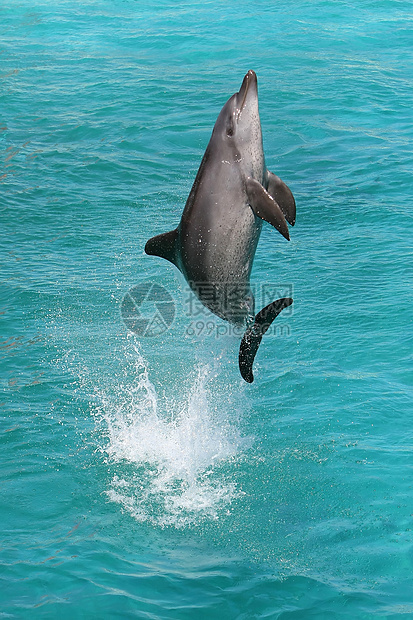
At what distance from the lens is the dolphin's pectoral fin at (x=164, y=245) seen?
6375 mm

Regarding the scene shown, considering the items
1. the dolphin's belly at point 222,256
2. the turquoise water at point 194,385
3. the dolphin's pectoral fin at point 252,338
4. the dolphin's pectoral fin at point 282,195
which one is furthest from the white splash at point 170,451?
the dolphin's pectoral fin at point 282,195

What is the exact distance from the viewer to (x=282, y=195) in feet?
21.0

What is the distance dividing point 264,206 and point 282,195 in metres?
0.67

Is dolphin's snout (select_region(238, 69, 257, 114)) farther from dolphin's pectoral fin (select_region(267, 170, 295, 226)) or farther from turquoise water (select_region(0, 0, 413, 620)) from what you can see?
turquoise water (select_region(0, 0, 413, 620))

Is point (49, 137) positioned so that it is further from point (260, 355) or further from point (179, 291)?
point (260, 355)

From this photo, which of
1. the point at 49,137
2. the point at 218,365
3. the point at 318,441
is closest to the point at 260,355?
the point at 218,365

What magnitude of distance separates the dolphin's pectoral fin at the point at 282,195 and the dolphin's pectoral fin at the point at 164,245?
0.92 meters

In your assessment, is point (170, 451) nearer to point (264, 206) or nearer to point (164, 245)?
point (164, 245)

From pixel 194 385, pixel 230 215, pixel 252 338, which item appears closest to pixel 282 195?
pixel 230 215

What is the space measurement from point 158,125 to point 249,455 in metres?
11.7

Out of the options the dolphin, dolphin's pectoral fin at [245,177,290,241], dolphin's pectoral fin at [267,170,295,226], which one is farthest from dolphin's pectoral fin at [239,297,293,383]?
dolphin's pectoral fin at [245,177,290,241]

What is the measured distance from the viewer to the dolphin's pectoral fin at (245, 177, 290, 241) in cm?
561

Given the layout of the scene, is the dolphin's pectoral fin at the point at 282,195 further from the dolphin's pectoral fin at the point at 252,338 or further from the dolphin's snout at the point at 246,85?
the dolphin's pectoral fin at the point at 252,338

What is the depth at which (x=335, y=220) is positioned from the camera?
13312 mm
